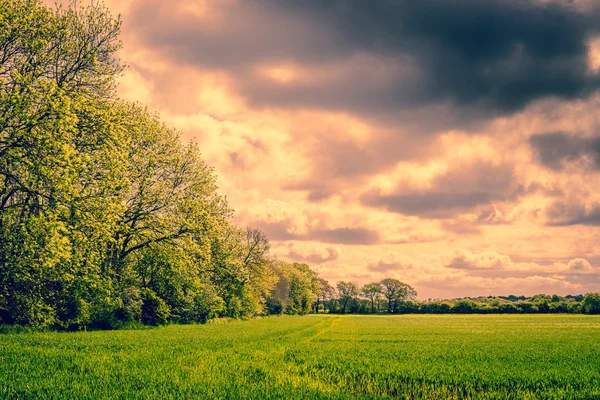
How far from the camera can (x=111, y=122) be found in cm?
2784

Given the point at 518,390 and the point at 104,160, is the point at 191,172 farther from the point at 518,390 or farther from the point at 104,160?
the point at 518,390

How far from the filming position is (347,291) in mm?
185625

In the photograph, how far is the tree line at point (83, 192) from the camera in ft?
77.7

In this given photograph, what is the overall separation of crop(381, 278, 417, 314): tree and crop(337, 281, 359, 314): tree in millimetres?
13318

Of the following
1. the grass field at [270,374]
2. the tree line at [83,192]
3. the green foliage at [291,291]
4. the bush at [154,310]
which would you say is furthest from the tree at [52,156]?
the green foliage at [291,291]

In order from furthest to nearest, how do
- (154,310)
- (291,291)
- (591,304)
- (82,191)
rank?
(291,291) < (591,304) < (154,310) < (82,191)

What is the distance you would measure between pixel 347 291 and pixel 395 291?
21.8m

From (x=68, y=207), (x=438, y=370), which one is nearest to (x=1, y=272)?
(x=68, y=207)

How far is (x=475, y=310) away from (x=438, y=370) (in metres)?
157

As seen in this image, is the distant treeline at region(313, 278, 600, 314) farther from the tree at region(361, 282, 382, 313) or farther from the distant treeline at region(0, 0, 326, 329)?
the distant treeline at region(0, 0, 326, 329)

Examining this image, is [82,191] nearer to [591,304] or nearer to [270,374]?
[270,374]

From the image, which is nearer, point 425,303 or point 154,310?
point 154,310

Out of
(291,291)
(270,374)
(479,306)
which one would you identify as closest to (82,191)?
(270,374)

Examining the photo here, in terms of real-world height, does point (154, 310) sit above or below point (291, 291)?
above
